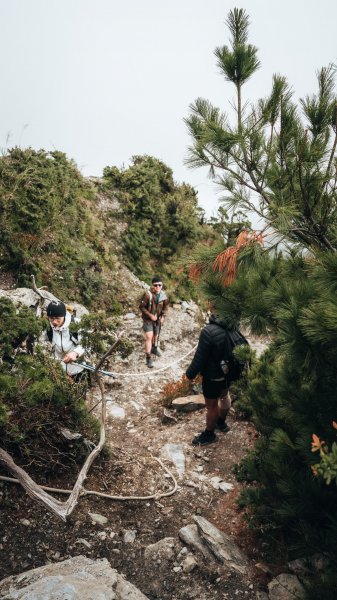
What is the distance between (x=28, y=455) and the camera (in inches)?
188

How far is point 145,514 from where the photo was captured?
202 inches

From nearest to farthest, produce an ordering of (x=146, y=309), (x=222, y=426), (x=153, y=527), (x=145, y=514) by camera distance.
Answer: (x=153, y=527)
(x=145, y=514)
(x=222, y=426)
(x=146, y=309)

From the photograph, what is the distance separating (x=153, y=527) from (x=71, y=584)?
187 centimetres

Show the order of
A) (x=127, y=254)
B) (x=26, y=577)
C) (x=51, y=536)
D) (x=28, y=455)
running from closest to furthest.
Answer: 1. (x=26, y=577)
2. (x=51, y=536)
3. (x=28, y=455)
4. (x=127, y=254)

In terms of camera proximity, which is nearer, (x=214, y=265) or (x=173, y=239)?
(x=214, y=265)

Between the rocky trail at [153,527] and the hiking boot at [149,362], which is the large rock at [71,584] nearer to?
the rocky trail at [153,527]

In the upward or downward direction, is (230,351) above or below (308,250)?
below

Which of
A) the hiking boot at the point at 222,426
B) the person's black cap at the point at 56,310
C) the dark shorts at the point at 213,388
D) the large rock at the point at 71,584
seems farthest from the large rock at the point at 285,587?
the person's black cap at the point at 56,310

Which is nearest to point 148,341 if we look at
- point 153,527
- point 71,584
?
point 153,527

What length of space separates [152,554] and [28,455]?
1747 mm

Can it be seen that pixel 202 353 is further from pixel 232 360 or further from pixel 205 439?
pixel 205 439

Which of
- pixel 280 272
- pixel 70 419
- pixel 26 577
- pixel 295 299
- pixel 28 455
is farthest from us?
pixel 70 419

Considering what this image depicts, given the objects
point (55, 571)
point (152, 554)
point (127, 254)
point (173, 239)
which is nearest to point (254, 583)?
point (152, 554)

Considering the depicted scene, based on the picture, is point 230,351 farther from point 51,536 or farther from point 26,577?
point 26,577
